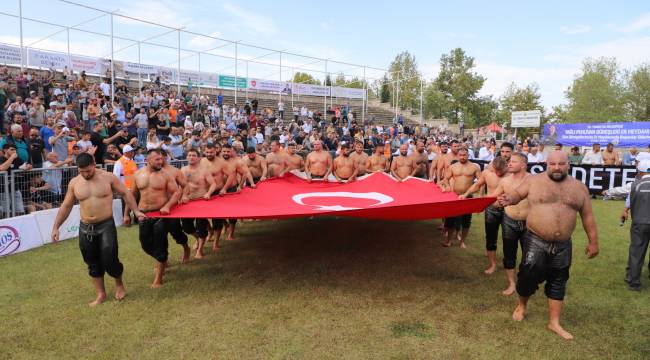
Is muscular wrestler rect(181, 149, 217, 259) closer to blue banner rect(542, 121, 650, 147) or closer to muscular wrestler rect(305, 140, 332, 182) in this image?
muscular wrestler rect(305, 140, 332, 182)

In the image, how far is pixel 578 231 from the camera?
8.42 m

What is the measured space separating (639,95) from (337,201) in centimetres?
5670

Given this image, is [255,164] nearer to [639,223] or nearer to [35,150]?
[35,150]

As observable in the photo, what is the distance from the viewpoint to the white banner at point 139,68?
21.8 metres

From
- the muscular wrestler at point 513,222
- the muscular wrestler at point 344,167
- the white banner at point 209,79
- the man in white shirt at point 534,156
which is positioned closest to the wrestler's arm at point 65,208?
the muscular wrestler at point 344,167

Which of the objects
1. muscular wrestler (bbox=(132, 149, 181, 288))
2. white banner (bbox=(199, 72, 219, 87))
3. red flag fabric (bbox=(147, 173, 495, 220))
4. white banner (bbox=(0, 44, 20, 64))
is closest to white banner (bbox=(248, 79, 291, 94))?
white banner (bbox=(199, 72, 219, 87))

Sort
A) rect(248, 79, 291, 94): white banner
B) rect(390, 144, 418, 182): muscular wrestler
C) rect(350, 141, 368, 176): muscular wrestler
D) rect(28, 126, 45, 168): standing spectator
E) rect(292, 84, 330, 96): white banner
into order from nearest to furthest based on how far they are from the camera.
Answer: rect(28, 126, 45, 168): standing spectator → rect(390, 144, 418, 182): muscular wrestler → rect(350, 141, 368, 176): muscular wrestler → rect(248, 79, 291, 94): white banner → rect(292, 84, 330, 96): white banner

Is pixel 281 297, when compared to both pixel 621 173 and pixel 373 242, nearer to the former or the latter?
pixel 373 242

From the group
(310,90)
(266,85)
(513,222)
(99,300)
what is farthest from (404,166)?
(310,90)

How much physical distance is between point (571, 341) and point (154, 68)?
23801 mm

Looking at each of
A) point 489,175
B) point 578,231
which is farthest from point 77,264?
point 578,231

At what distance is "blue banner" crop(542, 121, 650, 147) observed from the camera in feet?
85.0

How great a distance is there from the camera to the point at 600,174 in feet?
40.5

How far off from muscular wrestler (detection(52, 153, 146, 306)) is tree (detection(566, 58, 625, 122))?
5802cm
